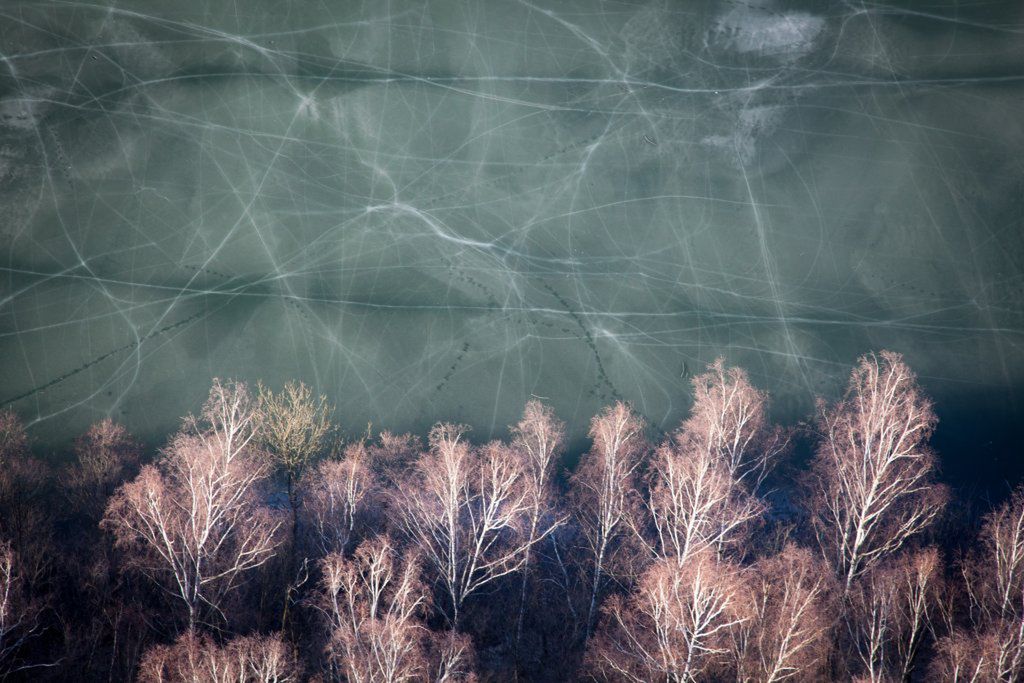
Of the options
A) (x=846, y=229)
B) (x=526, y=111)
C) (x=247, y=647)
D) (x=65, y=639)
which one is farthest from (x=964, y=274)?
(x=65, y=639)

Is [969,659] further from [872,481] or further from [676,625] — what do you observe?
[676,625]

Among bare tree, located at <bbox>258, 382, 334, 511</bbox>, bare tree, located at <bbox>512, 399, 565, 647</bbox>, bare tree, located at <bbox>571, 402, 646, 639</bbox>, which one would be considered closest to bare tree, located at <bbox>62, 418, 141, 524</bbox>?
bare tree, located at <bbox>258, 382, 334, 511</bbox>

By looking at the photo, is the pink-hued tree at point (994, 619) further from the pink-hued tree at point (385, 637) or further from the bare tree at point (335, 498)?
the bare tree at point (335, 498)

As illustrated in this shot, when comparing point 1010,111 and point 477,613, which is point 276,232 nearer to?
point 477,613

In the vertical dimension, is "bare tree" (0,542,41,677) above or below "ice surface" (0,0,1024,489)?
below

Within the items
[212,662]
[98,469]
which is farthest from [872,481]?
[98,469]

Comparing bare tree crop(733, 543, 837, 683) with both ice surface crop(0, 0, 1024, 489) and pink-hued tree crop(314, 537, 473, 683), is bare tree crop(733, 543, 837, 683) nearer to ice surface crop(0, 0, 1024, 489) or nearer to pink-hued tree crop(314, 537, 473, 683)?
pink-hued tree crop(314, 537, 473, 683)
